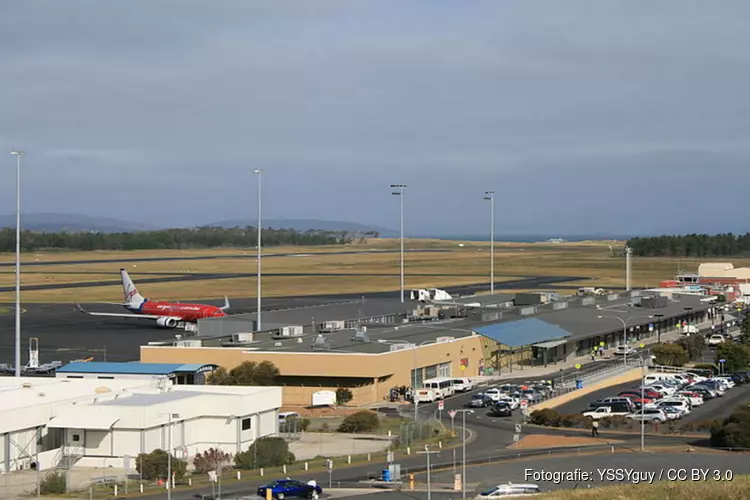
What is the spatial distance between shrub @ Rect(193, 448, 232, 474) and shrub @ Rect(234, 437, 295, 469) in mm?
619

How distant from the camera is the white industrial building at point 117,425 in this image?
167 ft

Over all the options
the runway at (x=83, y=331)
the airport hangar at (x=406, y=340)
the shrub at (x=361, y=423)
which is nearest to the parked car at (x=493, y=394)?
the airport hangar at (x=406, y=340)

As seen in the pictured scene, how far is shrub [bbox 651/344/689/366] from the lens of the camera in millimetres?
92250

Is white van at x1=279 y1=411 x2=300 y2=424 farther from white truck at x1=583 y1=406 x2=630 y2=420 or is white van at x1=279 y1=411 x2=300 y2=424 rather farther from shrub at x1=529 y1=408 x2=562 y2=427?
white truck at x1=583 y1=406 x2=630 y2=420

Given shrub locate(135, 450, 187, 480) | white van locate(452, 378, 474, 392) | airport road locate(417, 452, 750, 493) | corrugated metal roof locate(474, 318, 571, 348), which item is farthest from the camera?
corrugated metal roof locate(474, 318, 571, 348)

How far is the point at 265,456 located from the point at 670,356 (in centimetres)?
5036

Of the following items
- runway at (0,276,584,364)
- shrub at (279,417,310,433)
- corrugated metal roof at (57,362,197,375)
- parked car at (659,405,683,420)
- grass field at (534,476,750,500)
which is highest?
grass field at (534,476,750,500)

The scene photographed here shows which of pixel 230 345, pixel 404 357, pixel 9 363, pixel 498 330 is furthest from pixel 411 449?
pixel 9 363

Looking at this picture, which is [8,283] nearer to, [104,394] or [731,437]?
[104,394]

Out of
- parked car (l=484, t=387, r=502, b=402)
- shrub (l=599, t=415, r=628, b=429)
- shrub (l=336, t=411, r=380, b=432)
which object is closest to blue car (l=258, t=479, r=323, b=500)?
shrub (l=336, t=411, r=380, b=432)

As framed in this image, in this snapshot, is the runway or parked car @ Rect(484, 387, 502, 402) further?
the runway

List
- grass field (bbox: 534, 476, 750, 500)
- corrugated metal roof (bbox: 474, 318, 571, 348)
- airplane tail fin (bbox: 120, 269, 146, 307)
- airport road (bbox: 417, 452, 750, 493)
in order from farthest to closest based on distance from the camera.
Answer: airplane tail fin (bbox: 120, 269, 146, 307) → corrugated metal roof (bbox: 474, 318, 571, 348) → airport road (bbox: 417, 452, 750, 493) → grass field (bbox: 534, 476, 750, 500)

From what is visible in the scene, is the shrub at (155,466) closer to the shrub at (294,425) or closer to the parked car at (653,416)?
the shrub at (294,425)

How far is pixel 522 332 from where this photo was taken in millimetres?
92562
